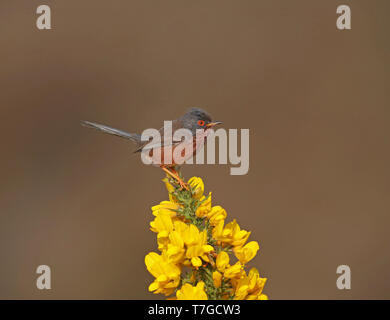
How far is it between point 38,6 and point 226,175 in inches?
205

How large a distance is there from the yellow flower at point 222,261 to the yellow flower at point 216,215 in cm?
19

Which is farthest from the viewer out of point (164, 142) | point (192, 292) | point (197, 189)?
point (164, 142)

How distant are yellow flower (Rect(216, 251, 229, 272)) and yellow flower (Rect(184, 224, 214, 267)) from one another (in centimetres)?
5

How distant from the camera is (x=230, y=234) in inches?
78.3

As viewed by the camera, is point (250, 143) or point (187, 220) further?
point (250, 143)

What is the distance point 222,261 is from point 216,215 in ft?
0.81

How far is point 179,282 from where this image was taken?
6.13 feet

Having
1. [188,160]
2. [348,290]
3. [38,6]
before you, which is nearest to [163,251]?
[188,160]

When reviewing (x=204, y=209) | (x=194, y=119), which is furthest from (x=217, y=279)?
(x=194, y=119)

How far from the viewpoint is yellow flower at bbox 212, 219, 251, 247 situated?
6.42ft

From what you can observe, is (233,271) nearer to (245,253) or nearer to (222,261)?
(222,261)

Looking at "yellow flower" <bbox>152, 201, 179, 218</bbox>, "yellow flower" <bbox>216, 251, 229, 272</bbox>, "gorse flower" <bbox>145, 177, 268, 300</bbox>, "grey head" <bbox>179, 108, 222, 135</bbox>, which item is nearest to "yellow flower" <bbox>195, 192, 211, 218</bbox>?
"gorse flower" <bbox>145, 177, 268, 300</bbox>

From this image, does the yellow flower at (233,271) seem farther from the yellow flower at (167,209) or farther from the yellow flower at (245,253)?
the yellow flower at (167,209)
